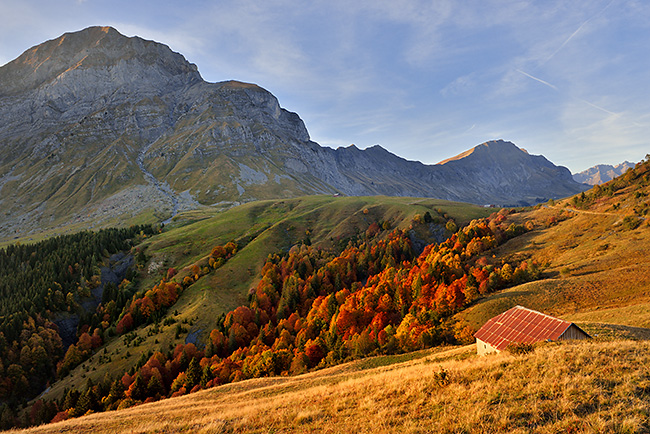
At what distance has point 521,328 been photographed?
1366 inches

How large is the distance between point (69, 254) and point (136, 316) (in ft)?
223

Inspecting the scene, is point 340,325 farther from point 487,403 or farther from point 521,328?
point 487,403

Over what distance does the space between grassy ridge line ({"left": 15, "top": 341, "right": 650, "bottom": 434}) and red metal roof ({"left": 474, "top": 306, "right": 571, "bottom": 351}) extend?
726 cm

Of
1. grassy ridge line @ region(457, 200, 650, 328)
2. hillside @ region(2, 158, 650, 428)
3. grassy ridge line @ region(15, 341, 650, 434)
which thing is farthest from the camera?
hillside @ region(2, 158, 650, 428)

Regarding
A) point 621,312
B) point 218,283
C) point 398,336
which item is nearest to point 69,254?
point 218,283

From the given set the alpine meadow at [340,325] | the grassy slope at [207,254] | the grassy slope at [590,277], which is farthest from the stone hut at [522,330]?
the grassy slope at [207,254]

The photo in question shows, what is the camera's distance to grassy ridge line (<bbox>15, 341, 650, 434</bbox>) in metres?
13.0

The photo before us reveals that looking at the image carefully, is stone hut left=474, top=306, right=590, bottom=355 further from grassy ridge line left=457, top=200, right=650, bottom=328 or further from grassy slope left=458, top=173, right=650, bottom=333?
grassy ridge line left=457, top=200, right=650, bottom=328

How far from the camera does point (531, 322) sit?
3484 centimetres

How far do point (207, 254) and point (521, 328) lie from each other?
14574 centimetres

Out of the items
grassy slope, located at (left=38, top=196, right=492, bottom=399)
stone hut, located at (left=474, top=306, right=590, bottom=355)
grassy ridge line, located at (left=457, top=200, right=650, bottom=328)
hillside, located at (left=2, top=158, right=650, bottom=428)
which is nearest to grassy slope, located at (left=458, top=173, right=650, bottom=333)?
grassy ridge line, located at (left=457, top=200, right=650, bottom=328)

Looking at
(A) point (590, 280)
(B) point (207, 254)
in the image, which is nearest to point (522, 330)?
(A) point (590, 280)

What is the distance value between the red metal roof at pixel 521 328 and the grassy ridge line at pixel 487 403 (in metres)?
7.26

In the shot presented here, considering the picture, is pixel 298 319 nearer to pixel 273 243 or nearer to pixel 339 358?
pixel 339 358
